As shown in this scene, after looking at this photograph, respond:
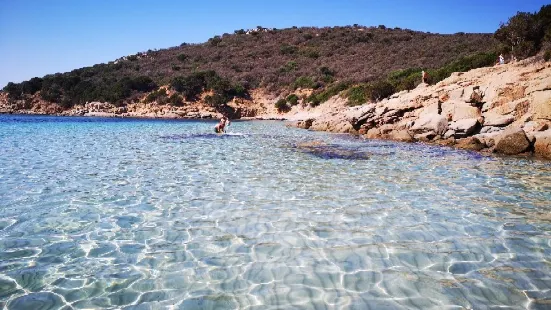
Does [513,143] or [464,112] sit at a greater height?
[464,112]

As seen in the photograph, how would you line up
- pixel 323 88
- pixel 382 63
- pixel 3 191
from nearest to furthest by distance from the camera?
pixel 3 191
pixel 323 88
pixel 382 63

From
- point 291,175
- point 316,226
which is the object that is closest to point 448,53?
point 291,175

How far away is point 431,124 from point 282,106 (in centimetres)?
2874

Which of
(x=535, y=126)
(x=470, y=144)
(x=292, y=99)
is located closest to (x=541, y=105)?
(x=535, y=126)

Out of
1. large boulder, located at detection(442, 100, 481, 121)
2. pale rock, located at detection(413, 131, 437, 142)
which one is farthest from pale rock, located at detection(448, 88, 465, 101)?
pale rock, located at detection(413, 131, 437, 142)

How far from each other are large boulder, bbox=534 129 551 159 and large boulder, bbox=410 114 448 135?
4449 millimetres

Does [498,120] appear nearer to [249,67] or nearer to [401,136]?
[401,136]

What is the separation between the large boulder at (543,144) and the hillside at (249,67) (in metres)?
29.9

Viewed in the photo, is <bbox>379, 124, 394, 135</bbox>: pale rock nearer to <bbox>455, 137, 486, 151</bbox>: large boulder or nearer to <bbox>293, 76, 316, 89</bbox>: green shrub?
<bbox>455, 137, 486, 151</bbox>: large boulder

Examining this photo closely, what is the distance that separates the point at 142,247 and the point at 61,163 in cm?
813

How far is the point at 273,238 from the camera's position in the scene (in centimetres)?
548

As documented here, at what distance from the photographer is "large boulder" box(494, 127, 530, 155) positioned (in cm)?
1368

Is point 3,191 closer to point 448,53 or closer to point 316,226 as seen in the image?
point 316,226

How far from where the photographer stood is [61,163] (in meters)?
11.4
